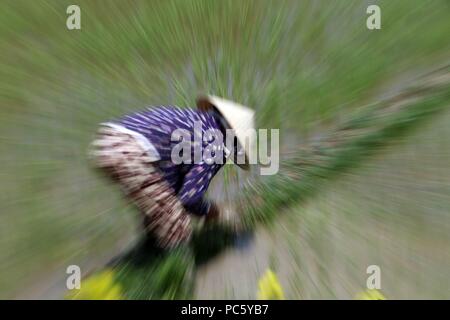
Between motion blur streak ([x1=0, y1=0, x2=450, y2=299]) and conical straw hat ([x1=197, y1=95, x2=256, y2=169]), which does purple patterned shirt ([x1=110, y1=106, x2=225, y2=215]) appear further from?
motion blur streak ([x1=0, y1=0, x2=450, y2=299])

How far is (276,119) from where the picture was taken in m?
1.47

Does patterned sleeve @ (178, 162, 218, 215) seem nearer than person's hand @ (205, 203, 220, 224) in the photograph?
Yes

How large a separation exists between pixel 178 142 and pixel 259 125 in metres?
0.42

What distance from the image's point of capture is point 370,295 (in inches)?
46.1

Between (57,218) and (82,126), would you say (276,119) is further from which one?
(57,218)

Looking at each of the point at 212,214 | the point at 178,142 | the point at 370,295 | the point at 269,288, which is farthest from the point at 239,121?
the point at 370,295

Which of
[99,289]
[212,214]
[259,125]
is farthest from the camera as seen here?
[259,125]

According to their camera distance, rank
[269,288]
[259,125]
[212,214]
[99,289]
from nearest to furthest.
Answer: [99,289]
[269,288]
[212,214]
[259,125]

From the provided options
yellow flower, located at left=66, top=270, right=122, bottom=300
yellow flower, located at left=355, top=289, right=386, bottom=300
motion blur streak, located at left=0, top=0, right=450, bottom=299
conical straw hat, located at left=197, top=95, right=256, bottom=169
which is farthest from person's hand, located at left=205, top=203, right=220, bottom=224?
yellow flower, located at left=355, top=289, right=386, bottom=300

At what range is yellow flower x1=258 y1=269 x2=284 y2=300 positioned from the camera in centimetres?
112

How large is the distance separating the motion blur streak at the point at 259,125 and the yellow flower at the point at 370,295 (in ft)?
0.05

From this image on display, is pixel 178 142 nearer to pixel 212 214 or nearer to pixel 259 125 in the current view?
pixel 212 214
